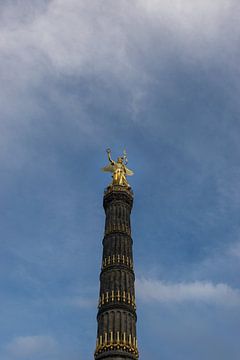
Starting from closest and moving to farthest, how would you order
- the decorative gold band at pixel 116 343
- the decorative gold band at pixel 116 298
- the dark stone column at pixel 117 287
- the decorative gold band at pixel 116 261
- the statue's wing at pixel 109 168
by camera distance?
the decorative gold band at pixel 116 343 → the dark stone column at pixel 117 287 → the decorative gold band at pixel 116 298 → the decorative gold band at pixel 116 261 → the statue's wing at pixel 109 168

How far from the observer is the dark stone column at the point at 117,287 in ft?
140

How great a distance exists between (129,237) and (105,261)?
181 inches

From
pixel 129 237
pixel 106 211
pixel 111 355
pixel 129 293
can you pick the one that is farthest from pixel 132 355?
pixel 106 211

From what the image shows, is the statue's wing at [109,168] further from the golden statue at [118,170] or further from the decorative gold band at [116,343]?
the decorative gold band at [116,343]

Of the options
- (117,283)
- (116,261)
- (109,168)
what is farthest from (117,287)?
(109,168)

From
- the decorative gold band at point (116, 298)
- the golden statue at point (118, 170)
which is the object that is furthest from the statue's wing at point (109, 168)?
the decorative gold band at point (116, 298)

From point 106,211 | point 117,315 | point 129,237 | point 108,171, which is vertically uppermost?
point 108,171

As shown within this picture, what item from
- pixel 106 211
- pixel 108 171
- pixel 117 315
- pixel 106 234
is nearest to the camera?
pixel 117 315

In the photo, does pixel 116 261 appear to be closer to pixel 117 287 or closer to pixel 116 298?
pixel 117 287

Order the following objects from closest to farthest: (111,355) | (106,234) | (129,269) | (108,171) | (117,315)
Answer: (111,355) < (117,315) < (129,269) < (106,234) < (108,171)

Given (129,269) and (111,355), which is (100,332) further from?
(129,269)

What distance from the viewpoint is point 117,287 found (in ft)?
154

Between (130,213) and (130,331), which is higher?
(130,213)

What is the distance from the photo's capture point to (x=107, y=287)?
47156 mm
